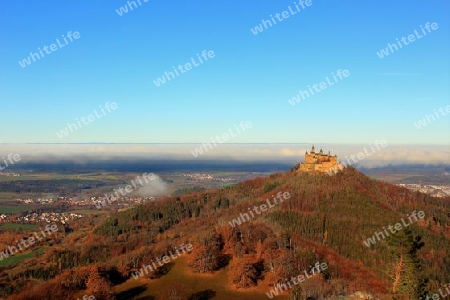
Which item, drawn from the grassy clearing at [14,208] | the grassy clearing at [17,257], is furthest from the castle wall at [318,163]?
the grassy clearing at [14,208]

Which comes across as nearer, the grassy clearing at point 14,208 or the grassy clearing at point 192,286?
the grassy clearing at point 192,286

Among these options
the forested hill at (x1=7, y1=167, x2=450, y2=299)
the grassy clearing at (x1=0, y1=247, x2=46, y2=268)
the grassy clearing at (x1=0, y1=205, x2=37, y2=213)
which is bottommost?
the forested hill at (x1=7, y1=167, x2=450, y2=299)

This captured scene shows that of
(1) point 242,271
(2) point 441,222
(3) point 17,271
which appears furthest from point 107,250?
(2) point 441,222

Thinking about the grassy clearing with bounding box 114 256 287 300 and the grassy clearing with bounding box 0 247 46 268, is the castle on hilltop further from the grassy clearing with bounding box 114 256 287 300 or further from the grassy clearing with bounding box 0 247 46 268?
the grassy clearing with bounding box 0 247 46 268

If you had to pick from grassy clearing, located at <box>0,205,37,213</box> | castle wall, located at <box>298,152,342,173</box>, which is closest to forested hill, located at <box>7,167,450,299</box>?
castle wall, located at <box>298,152,342,173</box>

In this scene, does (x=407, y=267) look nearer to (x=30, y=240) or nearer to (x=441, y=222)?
(x=441, y=222)

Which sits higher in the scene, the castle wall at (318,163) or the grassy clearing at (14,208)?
the grassy clearing at (14,208)

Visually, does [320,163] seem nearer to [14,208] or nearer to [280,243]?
[280,243]

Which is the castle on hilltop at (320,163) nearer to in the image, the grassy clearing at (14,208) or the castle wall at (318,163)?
the castle wall at (318,163)
